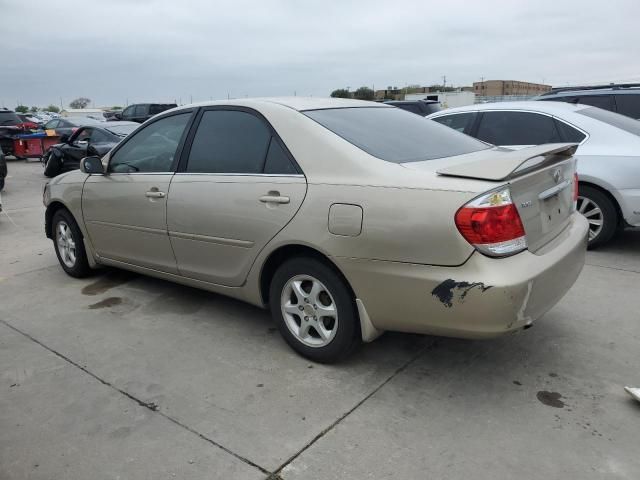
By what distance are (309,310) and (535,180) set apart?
147cm

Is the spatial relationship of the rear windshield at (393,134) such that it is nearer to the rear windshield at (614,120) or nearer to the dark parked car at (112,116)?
the rear windshield at (614,120)

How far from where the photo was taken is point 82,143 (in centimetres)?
1284

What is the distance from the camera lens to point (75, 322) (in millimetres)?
4137

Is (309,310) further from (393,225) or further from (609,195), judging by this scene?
(609,195)

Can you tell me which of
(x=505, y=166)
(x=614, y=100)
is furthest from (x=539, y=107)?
(x=505, y=166)

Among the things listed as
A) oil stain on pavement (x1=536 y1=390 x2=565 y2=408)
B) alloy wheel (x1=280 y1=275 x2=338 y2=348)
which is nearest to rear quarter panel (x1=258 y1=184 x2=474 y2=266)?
alloy wheel (x1=280 y1=275 x2=338 y2=348)

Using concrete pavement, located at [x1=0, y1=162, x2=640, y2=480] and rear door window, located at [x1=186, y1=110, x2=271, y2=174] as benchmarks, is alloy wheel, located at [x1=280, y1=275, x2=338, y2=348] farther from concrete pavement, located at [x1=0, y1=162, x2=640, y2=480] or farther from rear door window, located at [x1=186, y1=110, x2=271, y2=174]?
rear door window, located at [x1=186, y1=110, x2=271, y2=174]

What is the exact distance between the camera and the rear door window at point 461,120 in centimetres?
647

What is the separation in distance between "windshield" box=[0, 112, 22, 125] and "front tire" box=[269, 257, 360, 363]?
772 inches

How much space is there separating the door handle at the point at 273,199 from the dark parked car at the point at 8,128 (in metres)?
17.8

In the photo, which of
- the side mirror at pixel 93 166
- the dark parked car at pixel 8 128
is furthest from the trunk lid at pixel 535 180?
the dark parked car at pixel 8 128

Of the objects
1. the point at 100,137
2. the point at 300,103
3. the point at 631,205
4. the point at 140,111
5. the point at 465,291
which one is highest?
the point at 140,111

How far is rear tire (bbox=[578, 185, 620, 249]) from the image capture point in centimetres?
540

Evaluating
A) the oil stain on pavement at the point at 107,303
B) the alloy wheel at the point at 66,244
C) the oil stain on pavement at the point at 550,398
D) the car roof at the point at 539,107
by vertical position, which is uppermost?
the car roof at the point at 539,107
